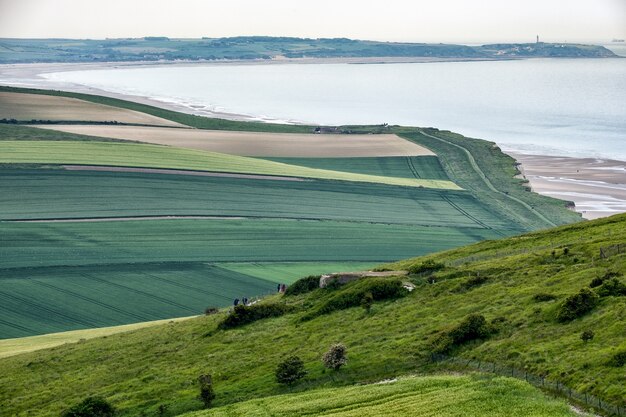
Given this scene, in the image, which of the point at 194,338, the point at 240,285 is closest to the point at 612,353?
the point at 194,338

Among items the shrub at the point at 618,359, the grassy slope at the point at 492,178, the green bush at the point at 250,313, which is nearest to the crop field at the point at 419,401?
the shrub at the point at 618,359

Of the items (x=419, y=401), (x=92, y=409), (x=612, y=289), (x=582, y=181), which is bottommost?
(x=582, y=181)

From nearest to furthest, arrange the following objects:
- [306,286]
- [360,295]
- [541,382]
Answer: [541,382] < [360,295] < [306,286]

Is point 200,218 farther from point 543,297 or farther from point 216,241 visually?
point 543,297

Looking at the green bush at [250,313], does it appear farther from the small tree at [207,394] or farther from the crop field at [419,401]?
the crop field at [419,401]

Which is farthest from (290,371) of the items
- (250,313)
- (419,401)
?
(250,313)

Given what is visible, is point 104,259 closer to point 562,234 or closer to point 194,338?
point 194,338

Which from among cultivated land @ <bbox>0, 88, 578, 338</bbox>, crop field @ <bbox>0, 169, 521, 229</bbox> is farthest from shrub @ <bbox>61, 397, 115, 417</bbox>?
crop field @ <bbox>0, 169, 521, 229</bbox>

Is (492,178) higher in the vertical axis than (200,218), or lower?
lower
